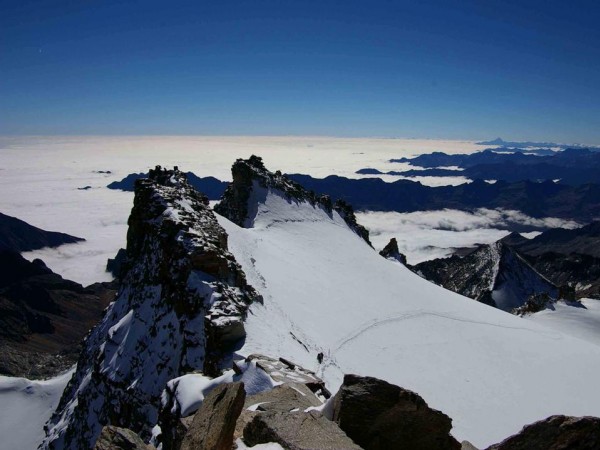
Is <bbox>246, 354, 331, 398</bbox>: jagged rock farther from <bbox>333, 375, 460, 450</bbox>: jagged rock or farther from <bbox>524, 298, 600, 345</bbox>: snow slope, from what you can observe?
<bbox>524, 298, 600, 345</bbox>: snow slope

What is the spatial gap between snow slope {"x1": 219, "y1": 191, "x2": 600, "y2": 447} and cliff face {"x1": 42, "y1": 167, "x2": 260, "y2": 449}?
7.63ft

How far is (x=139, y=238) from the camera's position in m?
44.5

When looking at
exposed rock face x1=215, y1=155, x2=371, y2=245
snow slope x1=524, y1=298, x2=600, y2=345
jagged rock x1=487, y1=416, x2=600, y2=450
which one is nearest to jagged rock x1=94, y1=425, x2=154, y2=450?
jagged rock x1=487, y1=416, x2=600, y2=450

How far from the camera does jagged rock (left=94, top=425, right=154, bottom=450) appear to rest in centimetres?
1049

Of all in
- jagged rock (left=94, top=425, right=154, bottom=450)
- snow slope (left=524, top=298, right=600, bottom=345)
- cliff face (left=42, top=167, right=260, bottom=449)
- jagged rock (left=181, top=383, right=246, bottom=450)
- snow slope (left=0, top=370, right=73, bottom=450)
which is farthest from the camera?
snow slope (left=524, top=298, right=600, bottom=345)

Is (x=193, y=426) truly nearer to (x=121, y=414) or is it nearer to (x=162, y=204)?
(x=121, y=414)

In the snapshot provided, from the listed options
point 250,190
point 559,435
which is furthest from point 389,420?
point 250,190

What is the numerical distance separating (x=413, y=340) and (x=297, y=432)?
30.0 metres

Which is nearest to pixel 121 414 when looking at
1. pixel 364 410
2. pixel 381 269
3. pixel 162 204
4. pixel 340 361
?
pixel 340 361

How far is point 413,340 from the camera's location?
38.0 meters

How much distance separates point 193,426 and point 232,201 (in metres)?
64.5

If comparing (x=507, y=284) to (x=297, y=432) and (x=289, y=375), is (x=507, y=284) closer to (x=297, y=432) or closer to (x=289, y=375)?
(x=289, y=375)

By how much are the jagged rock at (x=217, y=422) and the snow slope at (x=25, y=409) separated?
53.7m

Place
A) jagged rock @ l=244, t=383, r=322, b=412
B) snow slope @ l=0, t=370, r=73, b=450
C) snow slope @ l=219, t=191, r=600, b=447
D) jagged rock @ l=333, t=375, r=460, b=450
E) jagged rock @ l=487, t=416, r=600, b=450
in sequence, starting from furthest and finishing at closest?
1. snow slope @ l=0, t=370, r=73, b=450
2. snow slope @ l=219, t=191, r=600, b=447
3. jagged rock @ l=244, t=383, r=322, b=412
4. jagged rock @ l=333, t=375, r=460, b=450
5. jagged rock @ l=487, t=416, r=600, b=450
